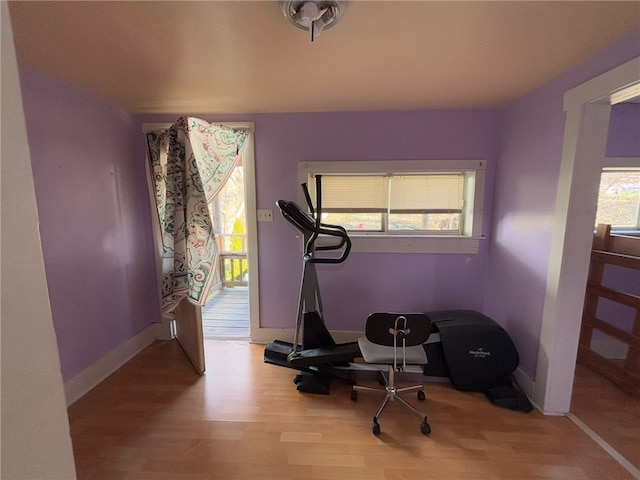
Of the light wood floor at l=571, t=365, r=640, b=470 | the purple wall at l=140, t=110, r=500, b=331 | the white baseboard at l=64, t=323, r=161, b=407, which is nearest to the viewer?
the light wood floor at l=571, t=365, r=640, b=470

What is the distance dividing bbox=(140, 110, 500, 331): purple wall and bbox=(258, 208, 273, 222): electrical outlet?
1.6 inches

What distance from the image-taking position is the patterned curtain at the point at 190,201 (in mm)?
1985

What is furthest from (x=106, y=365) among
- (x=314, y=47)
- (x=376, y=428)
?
(x=314, y=47)

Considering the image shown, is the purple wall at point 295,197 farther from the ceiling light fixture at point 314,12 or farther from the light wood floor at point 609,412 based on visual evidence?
the ceiling light fixture at point 314,12

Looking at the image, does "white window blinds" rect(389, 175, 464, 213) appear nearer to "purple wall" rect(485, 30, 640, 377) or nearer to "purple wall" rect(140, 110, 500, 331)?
"purple wall" rect(140, 110, 500, 331)

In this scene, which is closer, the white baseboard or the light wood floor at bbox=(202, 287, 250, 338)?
the white baseboard

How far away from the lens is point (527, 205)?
6.25ft

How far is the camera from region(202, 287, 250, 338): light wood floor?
2.89 m

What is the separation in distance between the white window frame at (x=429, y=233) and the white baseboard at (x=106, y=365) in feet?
6.40

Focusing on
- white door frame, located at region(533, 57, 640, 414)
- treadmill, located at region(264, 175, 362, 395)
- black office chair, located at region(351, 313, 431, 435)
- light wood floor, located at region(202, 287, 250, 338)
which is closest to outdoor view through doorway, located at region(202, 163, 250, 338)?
light wood floor, located at region(202, 287, 250, 338)

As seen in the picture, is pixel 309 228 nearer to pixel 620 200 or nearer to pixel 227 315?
pixel 227 315

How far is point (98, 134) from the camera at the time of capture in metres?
2.04

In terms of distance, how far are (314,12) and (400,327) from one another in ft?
5.24

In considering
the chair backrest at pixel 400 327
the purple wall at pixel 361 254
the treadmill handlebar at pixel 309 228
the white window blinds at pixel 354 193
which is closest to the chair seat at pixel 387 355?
the chair backrest at pixel 400 327
